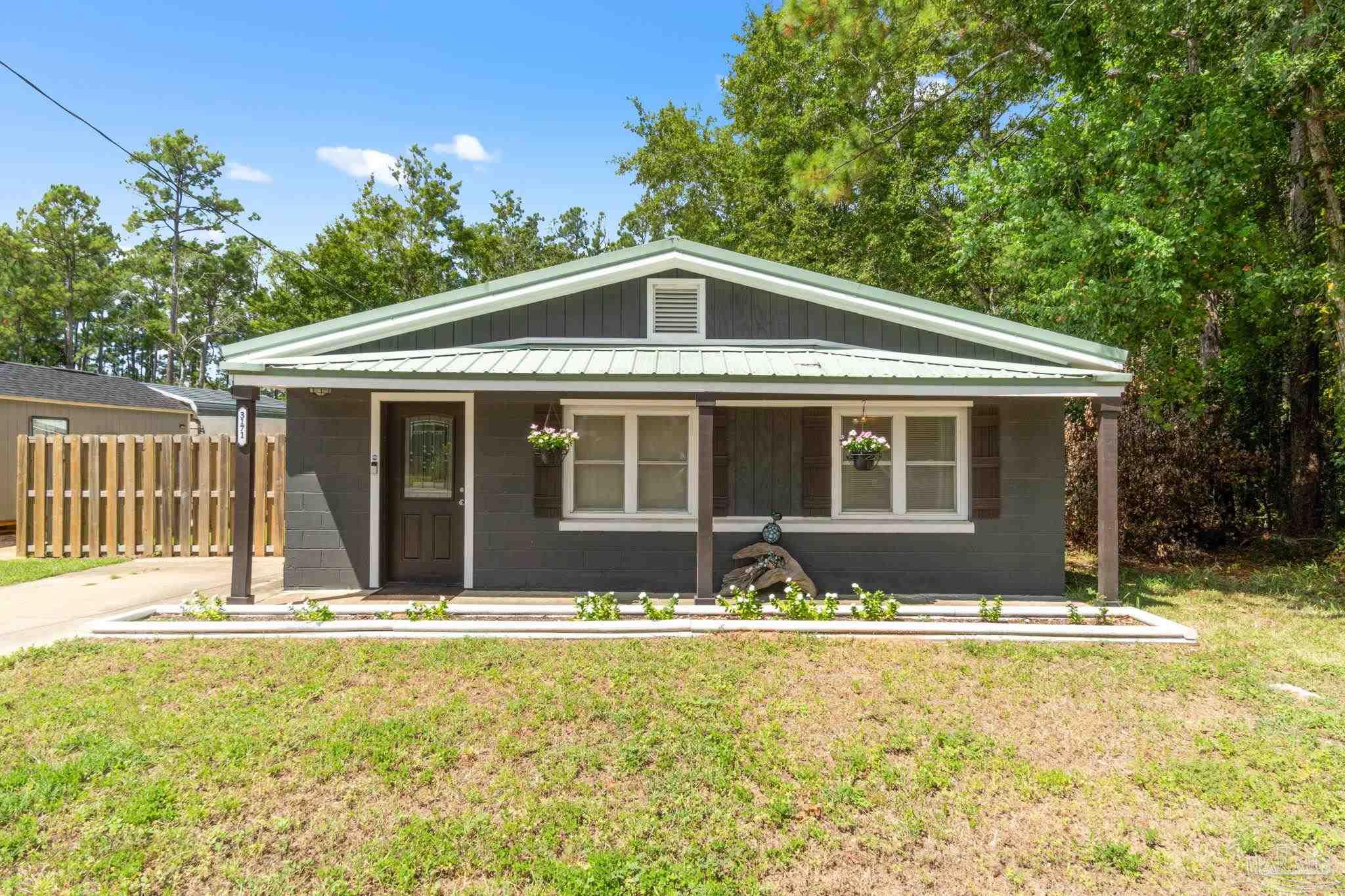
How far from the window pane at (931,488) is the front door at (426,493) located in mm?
5041

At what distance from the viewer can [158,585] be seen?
24.3 feet

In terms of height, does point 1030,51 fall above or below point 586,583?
above

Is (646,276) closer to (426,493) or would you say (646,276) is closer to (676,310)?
(676,310)

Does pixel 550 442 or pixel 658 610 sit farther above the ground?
pixel 550 442

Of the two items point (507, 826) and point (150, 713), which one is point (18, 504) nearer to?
point (150, 713)

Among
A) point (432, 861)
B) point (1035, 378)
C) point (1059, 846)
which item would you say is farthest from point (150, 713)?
point (1035, 378)

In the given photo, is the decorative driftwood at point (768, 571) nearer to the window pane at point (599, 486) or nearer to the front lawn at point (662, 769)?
the front lawn at point (662, 769)

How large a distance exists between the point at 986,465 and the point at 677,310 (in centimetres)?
388

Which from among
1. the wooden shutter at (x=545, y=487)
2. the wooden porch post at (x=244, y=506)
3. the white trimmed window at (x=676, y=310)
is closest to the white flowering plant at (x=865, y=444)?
A: the white trimmed window at (x=676, y=310)

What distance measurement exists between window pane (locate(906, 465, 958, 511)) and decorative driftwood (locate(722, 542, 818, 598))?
1.53m

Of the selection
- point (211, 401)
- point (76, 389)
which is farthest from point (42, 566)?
point (211, 401)

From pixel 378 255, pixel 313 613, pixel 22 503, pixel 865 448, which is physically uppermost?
pixel 378 255

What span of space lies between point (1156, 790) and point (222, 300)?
46.5 metres

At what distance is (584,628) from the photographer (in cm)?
556
